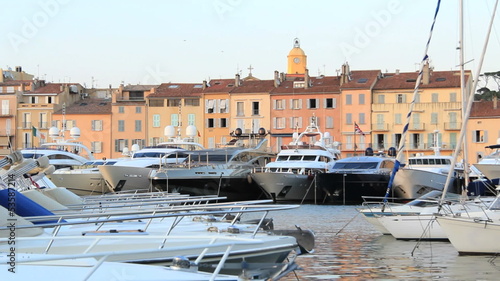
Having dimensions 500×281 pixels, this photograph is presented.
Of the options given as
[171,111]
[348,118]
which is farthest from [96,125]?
[348,118]

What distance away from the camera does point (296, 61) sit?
105m

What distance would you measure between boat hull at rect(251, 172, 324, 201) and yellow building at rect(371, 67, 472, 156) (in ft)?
98.4

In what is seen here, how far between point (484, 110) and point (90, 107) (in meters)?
36.9

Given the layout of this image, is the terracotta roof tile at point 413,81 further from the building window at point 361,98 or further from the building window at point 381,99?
the building window at point 361,98

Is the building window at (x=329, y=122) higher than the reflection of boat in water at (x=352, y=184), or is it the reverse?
the building window at (x=329, y=122)

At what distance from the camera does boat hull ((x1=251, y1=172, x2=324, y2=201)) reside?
167 ft

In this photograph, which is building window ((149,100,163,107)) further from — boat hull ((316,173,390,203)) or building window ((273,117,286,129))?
boat hull ((316,173,390,203))

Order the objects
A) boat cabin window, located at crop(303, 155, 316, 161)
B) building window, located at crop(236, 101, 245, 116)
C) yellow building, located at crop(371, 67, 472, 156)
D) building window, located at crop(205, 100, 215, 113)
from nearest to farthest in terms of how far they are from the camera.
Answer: boat cabin window, located at crop(303, 155, 316, 161) → yellow building, located at crop(371, 67, 472, 156) → building window, located at crop(236, 101, 245, 116) → building window, located at crop(205, 100, 215, 113)

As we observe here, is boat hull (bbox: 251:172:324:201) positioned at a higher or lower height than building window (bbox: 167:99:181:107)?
lower

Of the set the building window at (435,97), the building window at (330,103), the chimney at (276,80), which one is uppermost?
the chimney at (276,80)

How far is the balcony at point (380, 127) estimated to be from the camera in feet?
268

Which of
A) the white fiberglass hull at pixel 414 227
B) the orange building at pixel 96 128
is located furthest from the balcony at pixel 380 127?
the white fiberglass hull at pixel 414 227

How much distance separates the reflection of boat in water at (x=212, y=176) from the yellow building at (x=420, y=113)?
26900 millimetres

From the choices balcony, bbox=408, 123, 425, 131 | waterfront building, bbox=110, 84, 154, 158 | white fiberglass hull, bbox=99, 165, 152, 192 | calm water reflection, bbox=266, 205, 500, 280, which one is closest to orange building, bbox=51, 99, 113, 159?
waterfront building, bbox=110, 84, 154, 158
